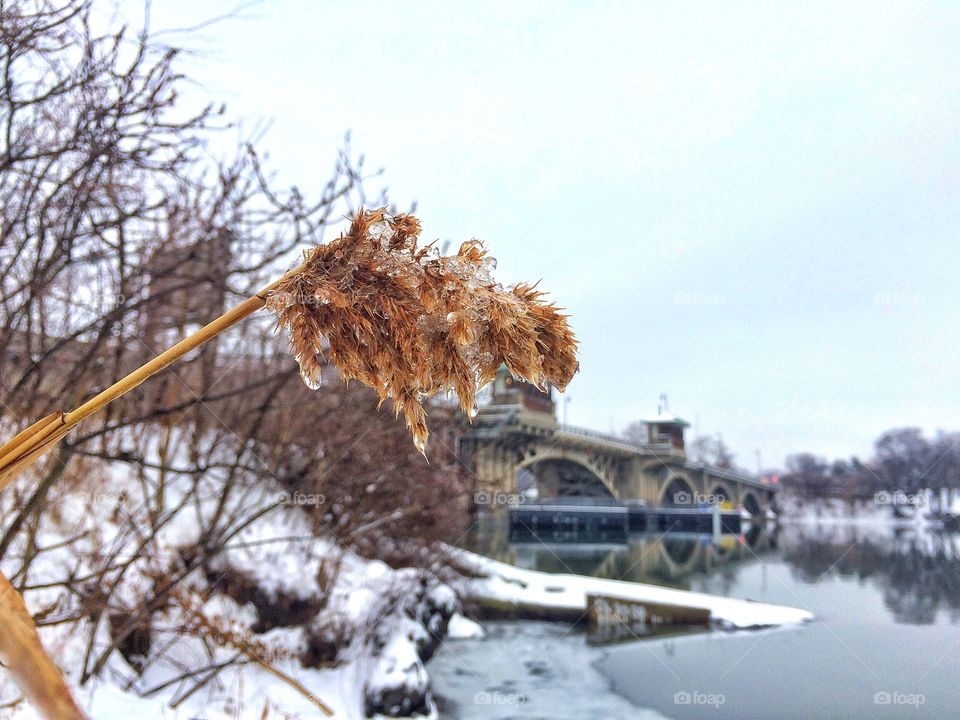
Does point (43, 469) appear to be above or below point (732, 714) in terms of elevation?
above

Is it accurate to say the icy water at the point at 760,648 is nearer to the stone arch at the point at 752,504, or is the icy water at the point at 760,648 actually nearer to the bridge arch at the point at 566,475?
the stone arch at the point at 752,504

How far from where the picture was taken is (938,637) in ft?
21.0

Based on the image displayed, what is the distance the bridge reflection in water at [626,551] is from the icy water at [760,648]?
0.07ft

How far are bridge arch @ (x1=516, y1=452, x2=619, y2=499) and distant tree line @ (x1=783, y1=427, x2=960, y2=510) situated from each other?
2317mm

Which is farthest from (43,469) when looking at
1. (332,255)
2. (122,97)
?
(332,255)

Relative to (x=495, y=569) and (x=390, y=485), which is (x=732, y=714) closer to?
(x=495, y=569)

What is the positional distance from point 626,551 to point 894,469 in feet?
11.6

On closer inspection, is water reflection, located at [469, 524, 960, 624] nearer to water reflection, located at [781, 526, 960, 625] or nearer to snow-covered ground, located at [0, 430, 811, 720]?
water reflection, located at [781, 526, 960, 625]

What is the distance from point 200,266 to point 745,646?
7311 mm

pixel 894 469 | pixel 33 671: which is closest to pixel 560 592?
pixel 894 469

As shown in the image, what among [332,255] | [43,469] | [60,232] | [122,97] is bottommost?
[43,469]

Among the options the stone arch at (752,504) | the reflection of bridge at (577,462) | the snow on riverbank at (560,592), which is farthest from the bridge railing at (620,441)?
the snow on riverbank at (560,592)

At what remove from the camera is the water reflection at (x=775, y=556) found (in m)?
6.40

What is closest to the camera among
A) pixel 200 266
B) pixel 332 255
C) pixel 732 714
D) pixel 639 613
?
pixel 332 255
